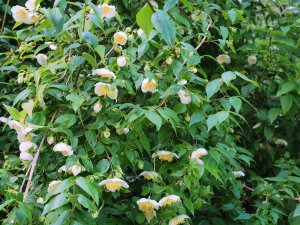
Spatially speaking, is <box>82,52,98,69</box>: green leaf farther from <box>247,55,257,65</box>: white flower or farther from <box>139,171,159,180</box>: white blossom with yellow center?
<box>247,55,257,65</box>: white flower

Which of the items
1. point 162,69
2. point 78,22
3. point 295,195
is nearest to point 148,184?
point 162,69

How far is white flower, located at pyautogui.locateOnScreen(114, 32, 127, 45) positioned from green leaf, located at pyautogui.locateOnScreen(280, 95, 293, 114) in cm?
94

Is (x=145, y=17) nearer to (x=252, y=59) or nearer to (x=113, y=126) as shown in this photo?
(x=113, y=126)

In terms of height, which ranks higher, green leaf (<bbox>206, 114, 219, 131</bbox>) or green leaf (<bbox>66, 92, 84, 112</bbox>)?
green leaf (<bbox>66, 92, 84, 112</bbox>)

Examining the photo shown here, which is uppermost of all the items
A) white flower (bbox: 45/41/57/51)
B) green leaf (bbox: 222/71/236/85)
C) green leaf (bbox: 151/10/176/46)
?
green leaf (bbox: 151/10/176/46)

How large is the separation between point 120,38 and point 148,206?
1.82ft

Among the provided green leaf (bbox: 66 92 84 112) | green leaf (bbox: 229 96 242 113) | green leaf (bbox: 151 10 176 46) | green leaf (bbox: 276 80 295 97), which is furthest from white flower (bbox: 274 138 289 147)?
green leaf (bbox: 151 10 176 46)

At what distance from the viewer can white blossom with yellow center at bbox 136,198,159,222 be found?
5.08 ft

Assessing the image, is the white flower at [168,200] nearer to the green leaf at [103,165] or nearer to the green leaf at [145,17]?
the green leaf at [103,165]

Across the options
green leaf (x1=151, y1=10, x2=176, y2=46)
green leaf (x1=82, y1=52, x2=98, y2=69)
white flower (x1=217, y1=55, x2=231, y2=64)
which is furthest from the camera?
white flower (x1=217, y1=55, x2=231, y2=64)

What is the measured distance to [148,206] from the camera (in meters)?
1.57

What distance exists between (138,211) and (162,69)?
0.50 m

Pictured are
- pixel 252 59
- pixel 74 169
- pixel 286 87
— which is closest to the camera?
pixel 74 169

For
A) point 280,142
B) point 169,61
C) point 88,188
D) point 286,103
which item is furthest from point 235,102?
point 280,142
